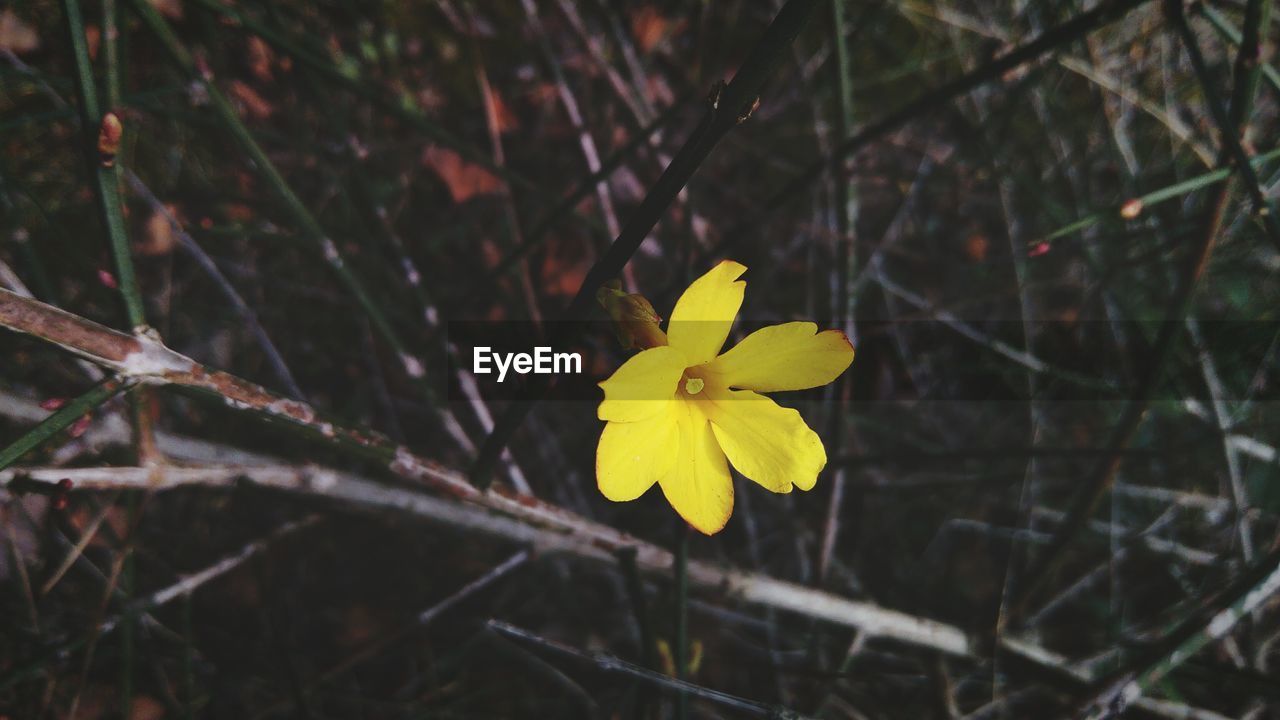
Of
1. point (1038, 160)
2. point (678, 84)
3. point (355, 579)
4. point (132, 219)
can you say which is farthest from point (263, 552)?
point (1038, 160)

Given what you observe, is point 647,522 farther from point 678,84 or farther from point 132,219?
point 132,219

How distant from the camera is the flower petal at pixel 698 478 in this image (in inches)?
34.5

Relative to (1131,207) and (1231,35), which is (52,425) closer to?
(1131,207)

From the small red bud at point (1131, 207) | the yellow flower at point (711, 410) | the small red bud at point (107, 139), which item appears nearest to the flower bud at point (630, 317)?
the yellow flower at point (711, 410)

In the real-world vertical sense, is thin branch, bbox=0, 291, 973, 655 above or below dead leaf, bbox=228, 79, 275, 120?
below

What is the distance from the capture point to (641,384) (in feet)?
2.55

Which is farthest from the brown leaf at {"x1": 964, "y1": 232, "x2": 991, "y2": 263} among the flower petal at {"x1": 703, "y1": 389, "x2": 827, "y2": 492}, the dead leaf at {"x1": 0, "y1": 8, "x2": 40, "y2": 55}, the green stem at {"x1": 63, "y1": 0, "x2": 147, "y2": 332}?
the dead leaf at {"x1": 0, "y1": 8, "x2": 40, "y2": 55}

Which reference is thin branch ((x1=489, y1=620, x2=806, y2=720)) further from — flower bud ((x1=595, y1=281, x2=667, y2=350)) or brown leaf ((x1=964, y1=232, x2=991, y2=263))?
brown leaf ((x1=964, y1=232, x2=991, y2=263))

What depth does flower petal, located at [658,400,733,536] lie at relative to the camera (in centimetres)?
88

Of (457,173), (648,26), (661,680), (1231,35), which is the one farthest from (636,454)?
(648,26)

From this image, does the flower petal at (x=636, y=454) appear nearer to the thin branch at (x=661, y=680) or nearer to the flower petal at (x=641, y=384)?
the flower petal at (x=641, y=384)

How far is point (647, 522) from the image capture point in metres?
2.00

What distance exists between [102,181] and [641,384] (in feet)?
2.50

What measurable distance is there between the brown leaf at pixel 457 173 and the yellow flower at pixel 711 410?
4.72 feet
